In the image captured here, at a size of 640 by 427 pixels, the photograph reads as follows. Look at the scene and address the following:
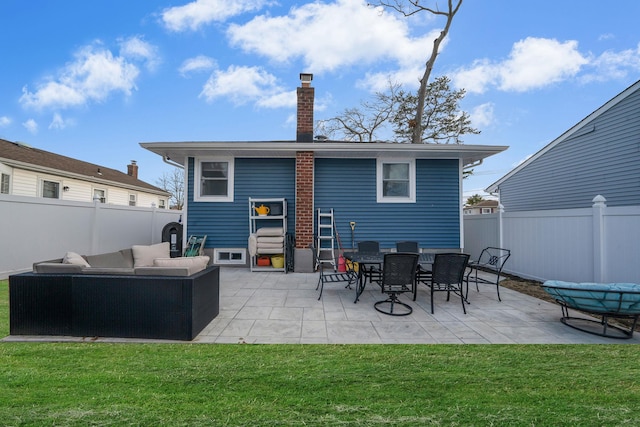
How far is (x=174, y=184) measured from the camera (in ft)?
84.9

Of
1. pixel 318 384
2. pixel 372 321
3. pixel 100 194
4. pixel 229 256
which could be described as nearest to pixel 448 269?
pixel 372 321

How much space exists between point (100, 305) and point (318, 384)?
275cm

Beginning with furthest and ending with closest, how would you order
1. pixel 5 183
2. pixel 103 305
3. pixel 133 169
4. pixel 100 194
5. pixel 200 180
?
pixel 133 169 → pixel 100 194 → pixel 5 183 → pixel 200 180 → pixel 103 305

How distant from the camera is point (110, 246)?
879 cm

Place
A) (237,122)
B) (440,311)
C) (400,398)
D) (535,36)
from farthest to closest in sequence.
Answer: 1. (237,122)
2. (535,36)
3. (440,311)
4. (400,398)

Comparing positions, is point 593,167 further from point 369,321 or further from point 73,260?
point 73,260

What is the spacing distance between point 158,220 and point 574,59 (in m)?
17.4

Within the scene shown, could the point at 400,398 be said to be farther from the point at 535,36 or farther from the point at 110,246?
the point at 535,36

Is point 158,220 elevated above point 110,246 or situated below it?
above

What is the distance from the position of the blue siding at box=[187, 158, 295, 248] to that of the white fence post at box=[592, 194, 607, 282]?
6.52 meters

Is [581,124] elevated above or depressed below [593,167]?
above

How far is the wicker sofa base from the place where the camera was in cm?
326

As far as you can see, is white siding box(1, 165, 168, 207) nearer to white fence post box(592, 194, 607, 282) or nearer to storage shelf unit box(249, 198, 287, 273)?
storage shelf unit box(249, 198, 287, 273)

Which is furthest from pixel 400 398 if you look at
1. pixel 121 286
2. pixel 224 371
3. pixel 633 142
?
pixel 633 142
